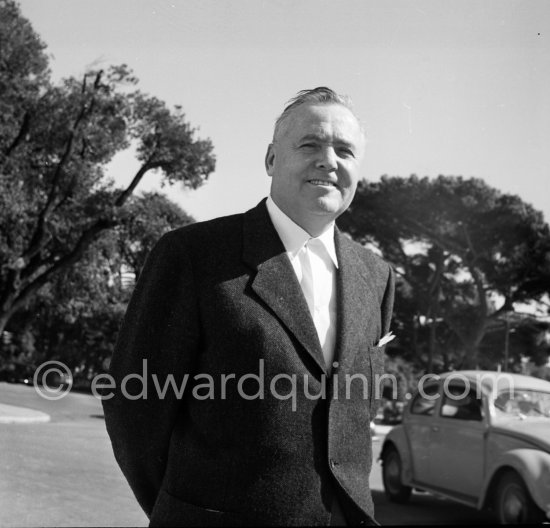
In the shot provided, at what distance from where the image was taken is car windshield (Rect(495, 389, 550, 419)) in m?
6.49

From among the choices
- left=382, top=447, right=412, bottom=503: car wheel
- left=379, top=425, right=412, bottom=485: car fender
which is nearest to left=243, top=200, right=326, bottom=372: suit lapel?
left=379, top=425, right=412, bottom=485: car fender

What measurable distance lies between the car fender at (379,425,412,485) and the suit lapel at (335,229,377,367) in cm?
635

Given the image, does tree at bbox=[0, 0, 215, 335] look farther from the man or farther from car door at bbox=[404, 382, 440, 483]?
the man

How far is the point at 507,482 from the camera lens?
19.3 ft

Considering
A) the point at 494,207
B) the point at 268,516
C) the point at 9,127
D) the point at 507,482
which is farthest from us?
the point at 494,207

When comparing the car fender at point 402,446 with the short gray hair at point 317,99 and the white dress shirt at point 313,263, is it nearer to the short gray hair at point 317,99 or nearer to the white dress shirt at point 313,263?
the white dress shirt at point 313,263

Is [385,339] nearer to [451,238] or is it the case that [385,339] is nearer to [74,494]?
[74,494]

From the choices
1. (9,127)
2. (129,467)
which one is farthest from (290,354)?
(9,127)

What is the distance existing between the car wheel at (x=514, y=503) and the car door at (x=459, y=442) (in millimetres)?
323

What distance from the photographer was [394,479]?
7.84 m

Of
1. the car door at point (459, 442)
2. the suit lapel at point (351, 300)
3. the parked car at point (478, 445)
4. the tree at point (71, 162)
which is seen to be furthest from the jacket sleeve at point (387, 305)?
the tree at point (71, 162)

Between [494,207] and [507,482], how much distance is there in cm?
1734

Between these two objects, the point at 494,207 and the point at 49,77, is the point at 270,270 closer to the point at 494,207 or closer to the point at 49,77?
the point at 49,77

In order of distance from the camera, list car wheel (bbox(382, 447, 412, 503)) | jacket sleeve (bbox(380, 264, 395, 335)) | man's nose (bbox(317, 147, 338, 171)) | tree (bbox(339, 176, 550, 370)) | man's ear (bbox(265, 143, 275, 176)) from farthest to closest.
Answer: tree (bbox(339, 176, 550, 370)), car wheel (bbox(382, 447, 412, 503)), jacket sleeve (bbox(380, 264, 395, 335)), man's ear (bbox(265, 143, 275, 176)), man's nose (bbox(317, 147, 338, 171))
